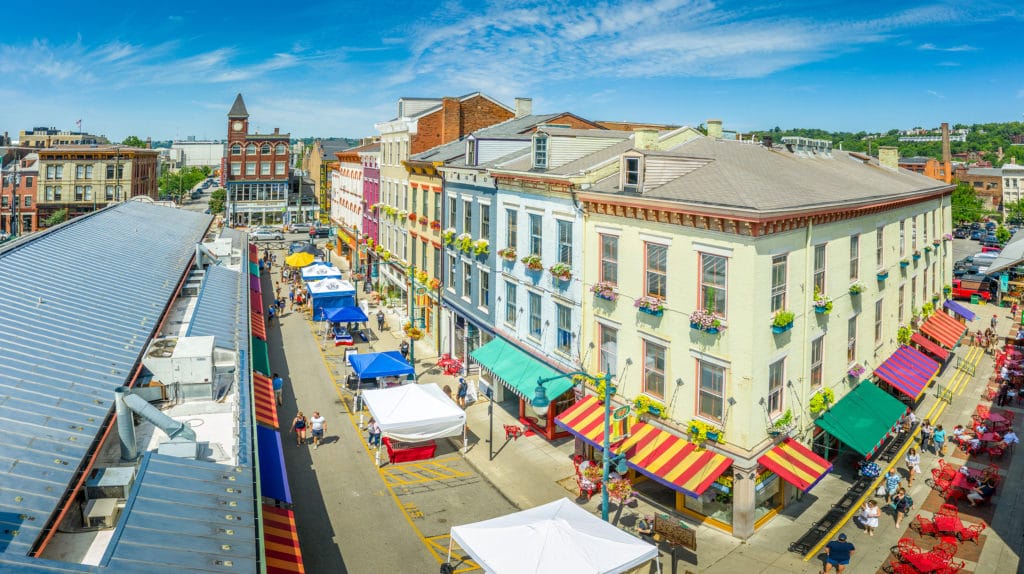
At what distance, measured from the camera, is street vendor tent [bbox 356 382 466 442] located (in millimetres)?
24609

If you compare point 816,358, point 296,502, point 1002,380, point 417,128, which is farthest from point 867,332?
point 417,128

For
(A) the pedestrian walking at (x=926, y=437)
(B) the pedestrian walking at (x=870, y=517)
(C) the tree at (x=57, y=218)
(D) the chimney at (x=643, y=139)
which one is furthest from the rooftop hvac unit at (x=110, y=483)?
(C) the tree at (x=57, y=218)

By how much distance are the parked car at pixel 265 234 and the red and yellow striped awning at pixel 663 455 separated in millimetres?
76523

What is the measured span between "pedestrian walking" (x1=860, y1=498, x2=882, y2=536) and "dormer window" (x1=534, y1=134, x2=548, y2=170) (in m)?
17.5

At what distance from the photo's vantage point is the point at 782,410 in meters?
20.6

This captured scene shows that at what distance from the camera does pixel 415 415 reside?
2509 centimetres

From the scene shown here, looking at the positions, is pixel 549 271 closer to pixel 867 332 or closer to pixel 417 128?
pixel 867 332

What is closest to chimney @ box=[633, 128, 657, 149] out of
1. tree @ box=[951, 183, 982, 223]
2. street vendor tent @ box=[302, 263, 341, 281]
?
street vendor tent @ box=[302, 263, 341, 281]

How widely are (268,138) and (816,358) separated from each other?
101m

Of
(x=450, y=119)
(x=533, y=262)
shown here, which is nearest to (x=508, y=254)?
(x=533, y=262)

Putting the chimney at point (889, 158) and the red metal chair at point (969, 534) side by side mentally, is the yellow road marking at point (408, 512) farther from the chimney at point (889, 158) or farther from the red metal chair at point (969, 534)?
the chimney at point (889, 158)

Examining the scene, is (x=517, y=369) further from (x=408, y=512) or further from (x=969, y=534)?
(x=969, y=534)

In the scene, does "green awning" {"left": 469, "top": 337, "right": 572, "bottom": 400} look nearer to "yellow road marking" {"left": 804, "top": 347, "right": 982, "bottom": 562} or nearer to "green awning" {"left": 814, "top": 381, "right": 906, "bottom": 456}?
"green awning" {"left": 814, "top": 381, "right": 906, "bottom": 456}

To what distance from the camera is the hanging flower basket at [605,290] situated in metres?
22.9
